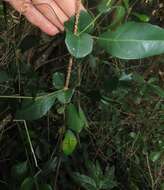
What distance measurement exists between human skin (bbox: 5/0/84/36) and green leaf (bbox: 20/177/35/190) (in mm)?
335

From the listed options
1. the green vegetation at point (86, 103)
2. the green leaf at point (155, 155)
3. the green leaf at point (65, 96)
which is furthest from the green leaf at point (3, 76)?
the green leaf at point (155, 155)

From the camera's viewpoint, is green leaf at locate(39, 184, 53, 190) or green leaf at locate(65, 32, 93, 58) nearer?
green leaf at locate(65, 32, 93, 58)

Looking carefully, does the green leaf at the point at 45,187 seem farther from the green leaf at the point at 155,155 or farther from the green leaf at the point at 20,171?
the green leaf at the point at 155,155

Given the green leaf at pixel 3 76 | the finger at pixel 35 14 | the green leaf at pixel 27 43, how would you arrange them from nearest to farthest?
1. the finger at pixel 35 14
2. the green leaf at pixel 3 76
3. the green leaf at pixel 27 43

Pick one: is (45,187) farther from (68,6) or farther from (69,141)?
(68,6)

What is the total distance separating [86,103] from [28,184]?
577mm

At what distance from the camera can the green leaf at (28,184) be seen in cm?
82

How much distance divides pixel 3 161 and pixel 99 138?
0.36m

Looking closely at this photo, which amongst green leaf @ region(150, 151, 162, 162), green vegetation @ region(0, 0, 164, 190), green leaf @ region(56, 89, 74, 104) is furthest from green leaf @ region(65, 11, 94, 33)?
green leaf @ region(150, 151, 162, 162)

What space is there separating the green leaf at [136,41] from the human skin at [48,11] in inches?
3.2

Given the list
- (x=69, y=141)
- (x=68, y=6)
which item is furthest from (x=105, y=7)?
(x=69, y=141)

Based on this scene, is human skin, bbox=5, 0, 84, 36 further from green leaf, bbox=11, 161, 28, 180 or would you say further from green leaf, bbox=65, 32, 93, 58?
green leaf, bbox=11, 161, 28, 180

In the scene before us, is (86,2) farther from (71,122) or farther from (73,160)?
(73,160)

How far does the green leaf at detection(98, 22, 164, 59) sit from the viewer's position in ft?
1.78
